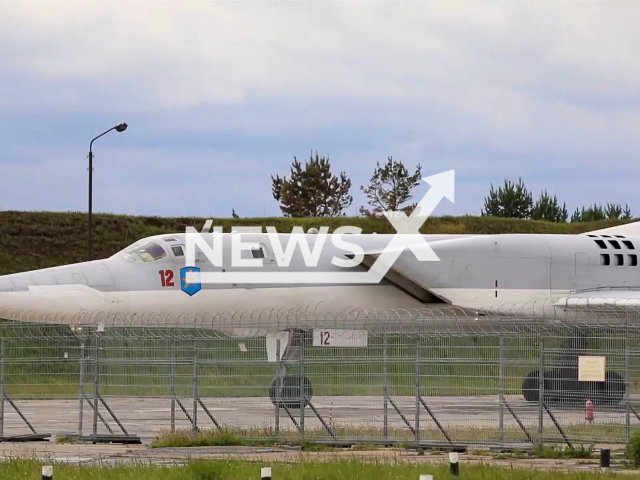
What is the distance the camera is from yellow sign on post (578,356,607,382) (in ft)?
49.6

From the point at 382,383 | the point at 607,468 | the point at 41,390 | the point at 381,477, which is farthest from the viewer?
the point at 41,390

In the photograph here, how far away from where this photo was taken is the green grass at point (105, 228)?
185ft

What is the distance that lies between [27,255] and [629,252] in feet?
123

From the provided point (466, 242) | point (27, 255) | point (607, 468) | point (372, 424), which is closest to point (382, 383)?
point (372, 424)

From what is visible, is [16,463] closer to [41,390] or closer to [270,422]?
[270,422]

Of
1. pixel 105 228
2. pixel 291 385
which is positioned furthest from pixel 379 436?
pixel 105 228

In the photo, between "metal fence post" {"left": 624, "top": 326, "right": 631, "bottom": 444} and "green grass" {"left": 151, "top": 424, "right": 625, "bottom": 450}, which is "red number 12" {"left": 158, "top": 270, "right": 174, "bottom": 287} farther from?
"metal fence post" {"left": 624, "top": 326, "right": 631, "bottom": 444}

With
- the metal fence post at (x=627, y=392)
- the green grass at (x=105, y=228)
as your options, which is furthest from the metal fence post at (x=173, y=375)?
the green grass at (x=105, y=228)

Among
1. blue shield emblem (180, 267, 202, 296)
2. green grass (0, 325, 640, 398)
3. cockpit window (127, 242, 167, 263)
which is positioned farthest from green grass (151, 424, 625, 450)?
cockpit window (127, 242, 167, 263)

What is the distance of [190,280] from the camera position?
2286 cm

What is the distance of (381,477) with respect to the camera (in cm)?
1135

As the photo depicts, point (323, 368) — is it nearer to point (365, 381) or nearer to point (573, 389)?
point (365, 381)

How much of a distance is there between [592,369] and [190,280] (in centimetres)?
1003

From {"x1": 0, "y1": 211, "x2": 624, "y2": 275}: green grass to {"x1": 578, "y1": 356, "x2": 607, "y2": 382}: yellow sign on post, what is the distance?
42.0 meters
